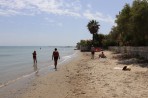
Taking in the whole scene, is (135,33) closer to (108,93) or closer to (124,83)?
(124,83)

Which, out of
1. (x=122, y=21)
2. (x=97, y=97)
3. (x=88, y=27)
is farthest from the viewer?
(x=88, y=27)

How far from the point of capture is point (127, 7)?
36.2m

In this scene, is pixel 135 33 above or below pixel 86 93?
above

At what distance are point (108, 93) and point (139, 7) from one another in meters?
18.7

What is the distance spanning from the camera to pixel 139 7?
2912 cm

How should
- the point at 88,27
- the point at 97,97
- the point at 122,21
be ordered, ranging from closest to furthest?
the point at 97,97
the point at 122,21
the point at 88,27

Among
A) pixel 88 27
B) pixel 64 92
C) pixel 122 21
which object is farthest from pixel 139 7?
pixel 88 27

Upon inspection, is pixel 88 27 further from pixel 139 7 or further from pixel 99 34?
pixel 139 7

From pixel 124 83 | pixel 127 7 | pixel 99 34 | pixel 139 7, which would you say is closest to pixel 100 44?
pixel 99 34

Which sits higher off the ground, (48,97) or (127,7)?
(127,7)

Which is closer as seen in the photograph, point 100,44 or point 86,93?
point 86,93

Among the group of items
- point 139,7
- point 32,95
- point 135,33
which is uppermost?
point 139,7

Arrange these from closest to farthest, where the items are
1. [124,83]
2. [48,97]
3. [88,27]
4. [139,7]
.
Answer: [48,97]
[124,83]
[139,7]
[88,27]

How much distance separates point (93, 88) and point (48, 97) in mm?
2386
